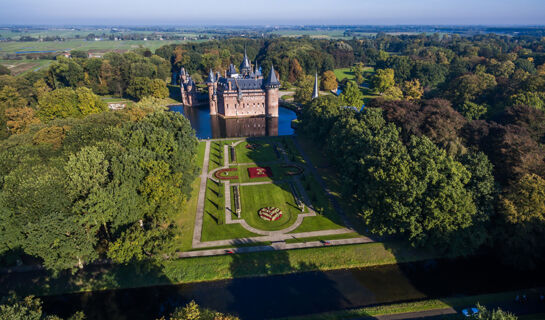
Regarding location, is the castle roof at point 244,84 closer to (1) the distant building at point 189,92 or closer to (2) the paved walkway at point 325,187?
(1) the distant building at point 189,92

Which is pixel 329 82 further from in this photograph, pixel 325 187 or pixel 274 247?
pixel 274 247

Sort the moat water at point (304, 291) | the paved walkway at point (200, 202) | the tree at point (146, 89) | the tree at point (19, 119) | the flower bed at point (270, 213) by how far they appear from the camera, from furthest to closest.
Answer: the tree at point (146, 89) < the tree at point (19, 119) < the flower bed at point (270, 213) < the paved walkway at point (200, 202) < the moat water at point (304, 291)

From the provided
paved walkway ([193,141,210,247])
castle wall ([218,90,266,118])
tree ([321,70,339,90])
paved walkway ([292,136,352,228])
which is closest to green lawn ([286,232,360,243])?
paved walkway ([292,136,352,228])

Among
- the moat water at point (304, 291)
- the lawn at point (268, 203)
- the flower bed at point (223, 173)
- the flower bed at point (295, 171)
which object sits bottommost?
the moat water at point (304, 291)

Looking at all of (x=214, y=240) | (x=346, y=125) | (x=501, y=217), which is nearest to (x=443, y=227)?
(x=501, y=217)

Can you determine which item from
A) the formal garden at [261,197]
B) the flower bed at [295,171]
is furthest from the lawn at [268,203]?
the flower bed at [295,171]

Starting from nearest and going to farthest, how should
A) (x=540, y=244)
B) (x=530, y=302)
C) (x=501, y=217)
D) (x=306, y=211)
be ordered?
(x=530, y=302)
(x=540, y=244)
(x=501, y=217)
(x=306, y=211)

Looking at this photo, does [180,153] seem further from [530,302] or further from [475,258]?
[530,302]
